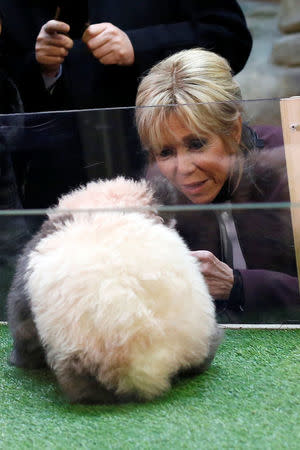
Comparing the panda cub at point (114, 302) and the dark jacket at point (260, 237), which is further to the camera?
the dark jacket at point (260, 237)

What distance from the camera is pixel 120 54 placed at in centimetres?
141

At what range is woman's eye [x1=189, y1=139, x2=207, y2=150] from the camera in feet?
3.44

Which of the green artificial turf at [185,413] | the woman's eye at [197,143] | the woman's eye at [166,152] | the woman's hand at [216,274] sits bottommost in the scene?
the green artificial turf at [185,413]

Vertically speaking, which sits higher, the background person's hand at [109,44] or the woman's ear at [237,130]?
the background person's hand at [109,44]

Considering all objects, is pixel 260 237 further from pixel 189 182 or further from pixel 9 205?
pixel 9 205

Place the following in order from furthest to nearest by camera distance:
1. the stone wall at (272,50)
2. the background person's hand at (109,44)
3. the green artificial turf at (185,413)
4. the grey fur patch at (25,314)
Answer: the stone wall at (272,50)
the background person's hand at (109,44)
the grey fur patch at (25,314)
the green artificial turf at (185,413)

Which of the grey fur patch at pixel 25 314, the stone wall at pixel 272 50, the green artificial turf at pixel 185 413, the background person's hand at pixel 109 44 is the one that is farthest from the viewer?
the stone wall at pixel 272 50

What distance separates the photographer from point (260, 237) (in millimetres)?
1134

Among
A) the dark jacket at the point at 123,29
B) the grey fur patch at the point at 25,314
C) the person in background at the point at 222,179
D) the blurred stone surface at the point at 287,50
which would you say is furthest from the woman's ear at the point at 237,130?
the blurred stone surface at the point at 287,50

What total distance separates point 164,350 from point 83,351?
11cm

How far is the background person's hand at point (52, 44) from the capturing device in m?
1.40

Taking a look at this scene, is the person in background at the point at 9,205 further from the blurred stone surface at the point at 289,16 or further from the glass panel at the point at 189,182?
the blurred stone surface at the point at 289,16

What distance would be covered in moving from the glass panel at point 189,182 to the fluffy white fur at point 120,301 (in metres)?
0.06

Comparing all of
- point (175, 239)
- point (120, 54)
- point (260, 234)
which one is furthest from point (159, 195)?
point (120, 54)
